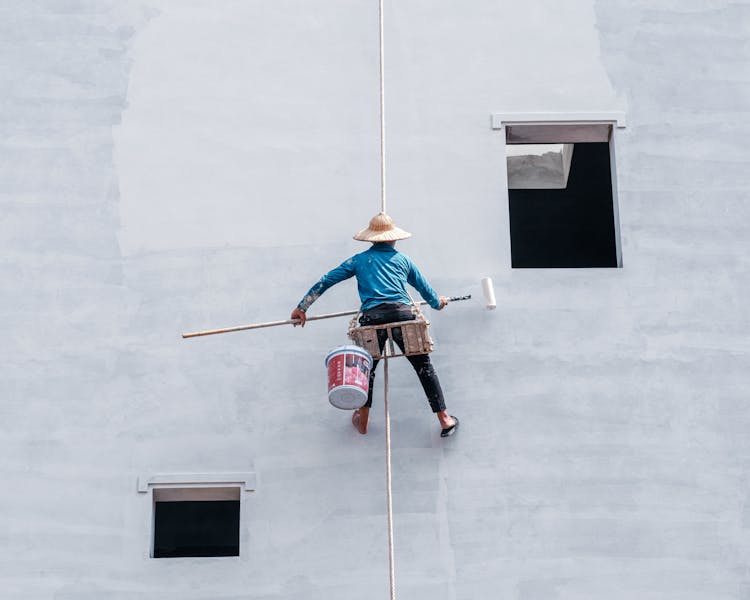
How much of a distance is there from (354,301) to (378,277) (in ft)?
2.26

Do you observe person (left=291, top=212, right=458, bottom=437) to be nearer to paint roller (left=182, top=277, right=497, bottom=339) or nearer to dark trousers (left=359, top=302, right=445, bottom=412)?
dark trousers (left=359, top=302, right=445, bottom=412)

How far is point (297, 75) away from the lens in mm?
10867

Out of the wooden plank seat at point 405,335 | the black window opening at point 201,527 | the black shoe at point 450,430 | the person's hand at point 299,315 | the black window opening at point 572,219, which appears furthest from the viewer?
the black window opening at point 572,219

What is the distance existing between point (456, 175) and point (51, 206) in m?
3.18

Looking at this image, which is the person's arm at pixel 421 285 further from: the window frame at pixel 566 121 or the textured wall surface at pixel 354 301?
the window frame at pixel 566 121

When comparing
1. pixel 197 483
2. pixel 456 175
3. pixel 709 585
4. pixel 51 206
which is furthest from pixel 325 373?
pixel 709 585

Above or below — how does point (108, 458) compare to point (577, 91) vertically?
below

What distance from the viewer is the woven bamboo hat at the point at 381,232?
971 cm

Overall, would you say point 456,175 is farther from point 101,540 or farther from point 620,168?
point 101,540

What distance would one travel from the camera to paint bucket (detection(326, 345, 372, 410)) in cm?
916

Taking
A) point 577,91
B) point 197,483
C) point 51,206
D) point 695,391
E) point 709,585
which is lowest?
point 709,585

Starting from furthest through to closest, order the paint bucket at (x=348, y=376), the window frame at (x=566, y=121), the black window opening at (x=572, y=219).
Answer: the black window opening at (x=572, y=219)
the window frame at (x=566, y=121)
the paint bucket at (x=348, y=376)

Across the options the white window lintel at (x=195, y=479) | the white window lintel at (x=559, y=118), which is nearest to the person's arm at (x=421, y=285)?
the white window lintel at (x=559, y=118)

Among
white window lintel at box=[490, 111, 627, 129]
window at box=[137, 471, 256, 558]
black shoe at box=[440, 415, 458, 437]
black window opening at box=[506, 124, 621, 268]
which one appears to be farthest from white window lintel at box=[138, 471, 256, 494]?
black window opening at box=[506, 124, 621, 268]
